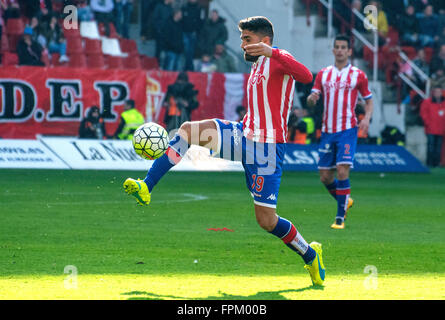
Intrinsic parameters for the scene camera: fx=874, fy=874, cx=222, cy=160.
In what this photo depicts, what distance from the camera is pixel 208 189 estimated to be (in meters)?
15.2

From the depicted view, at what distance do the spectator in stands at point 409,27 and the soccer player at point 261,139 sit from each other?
19.4 meters


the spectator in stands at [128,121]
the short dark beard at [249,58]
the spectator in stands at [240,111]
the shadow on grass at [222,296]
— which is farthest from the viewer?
the spectator in stands at [240,111]

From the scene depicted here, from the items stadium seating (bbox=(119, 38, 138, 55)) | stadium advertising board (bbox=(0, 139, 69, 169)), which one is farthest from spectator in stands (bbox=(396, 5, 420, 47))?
stadium advertising board (bbox=(0, 139, 69, 169))

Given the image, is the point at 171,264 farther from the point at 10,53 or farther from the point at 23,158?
the point at 10,53

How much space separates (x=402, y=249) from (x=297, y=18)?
17490 millimetres

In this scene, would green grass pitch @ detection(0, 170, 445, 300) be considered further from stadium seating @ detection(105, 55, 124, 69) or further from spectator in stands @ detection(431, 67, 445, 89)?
spectator in stands @ detection(431, 67, 445, 89)

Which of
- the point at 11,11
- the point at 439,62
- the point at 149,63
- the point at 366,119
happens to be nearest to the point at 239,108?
the point at 149,63

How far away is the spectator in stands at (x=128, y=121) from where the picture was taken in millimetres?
19297

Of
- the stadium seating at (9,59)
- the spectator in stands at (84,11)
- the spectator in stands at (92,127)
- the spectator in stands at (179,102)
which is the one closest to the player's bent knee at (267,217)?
the spectator in stands at (92,127)

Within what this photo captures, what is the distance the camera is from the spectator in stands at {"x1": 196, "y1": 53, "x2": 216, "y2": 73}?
22688 mm

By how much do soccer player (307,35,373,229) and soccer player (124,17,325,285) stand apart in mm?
3870

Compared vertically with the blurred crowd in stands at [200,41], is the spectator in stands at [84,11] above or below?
above

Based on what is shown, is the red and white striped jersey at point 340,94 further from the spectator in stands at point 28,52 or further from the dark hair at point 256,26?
the spectator in stands at point 28,52

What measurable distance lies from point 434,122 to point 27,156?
11.1 metres
